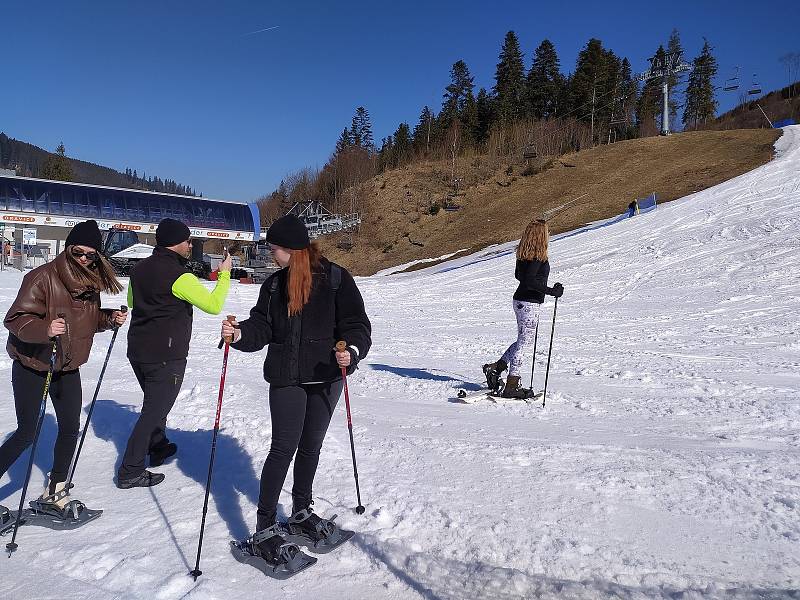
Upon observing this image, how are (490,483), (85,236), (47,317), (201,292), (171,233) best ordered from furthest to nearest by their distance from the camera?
(171,233) → (490,483) → (201,292) → (85,236) → (47,317)

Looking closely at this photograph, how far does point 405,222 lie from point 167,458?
48.5 meters

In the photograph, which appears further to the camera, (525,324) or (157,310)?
(525,324)

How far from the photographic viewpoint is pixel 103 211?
1336 inches

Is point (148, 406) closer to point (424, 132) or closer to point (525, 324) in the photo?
point (525, 324)

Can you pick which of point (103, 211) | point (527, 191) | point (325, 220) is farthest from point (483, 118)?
point (103, 211)

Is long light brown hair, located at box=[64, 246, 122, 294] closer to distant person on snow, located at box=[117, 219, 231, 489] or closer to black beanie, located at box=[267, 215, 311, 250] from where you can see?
distant person on snow, located at box=[117, 219, 231, 489]

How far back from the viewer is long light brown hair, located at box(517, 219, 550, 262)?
6.63 meters

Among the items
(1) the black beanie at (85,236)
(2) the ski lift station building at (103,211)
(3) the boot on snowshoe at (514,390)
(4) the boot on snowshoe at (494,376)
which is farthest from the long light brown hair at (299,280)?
(2) the ski lift station building at (103,211)

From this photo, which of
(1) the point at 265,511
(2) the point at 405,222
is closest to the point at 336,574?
(1) the point at 265,511

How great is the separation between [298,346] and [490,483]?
76.3 inches

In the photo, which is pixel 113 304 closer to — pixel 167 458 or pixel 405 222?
pixel 167 458

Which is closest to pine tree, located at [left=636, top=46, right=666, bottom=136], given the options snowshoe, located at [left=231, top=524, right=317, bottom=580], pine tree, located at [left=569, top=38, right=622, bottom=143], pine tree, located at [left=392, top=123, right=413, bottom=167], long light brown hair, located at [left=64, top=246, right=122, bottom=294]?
pine tree, located at [left=569, top=38, right=622, bottom=143]

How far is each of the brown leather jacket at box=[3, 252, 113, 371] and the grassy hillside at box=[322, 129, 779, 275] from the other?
26974 mm

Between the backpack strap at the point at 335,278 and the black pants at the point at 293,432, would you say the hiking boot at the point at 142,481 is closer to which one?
the black pants at the point at 293,432
